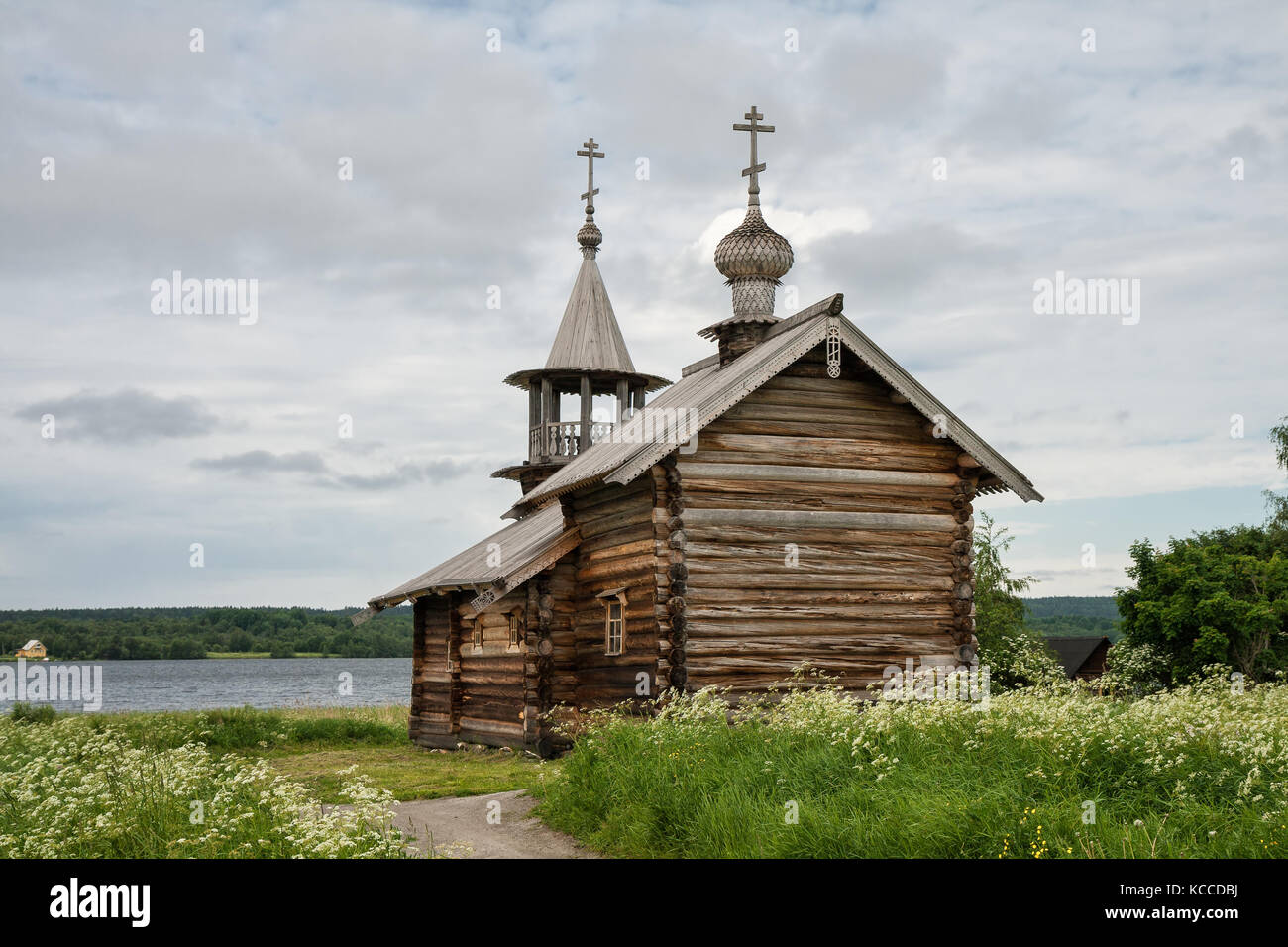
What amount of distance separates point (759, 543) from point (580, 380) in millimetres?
15231

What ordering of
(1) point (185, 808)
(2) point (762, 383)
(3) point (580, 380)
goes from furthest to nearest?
(3) point (580, 380)
(2) point (762, 383)
(1) point (185, 808)

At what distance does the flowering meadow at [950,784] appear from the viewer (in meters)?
8.86

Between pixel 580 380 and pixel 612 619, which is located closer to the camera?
pixel 612 619

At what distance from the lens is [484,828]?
13023mm

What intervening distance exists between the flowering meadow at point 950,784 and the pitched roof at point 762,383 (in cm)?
621

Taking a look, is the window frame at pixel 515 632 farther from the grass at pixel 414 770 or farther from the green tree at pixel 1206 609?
the green tree at pixel 1206 609

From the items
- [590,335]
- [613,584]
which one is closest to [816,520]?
[613,584]

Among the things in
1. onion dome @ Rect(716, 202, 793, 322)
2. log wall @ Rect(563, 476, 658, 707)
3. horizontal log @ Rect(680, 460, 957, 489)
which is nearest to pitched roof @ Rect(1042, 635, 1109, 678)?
onion dome @ Rect(716, 202, 793, 322)

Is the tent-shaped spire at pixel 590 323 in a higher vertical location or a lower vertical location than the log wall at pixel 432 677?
higher

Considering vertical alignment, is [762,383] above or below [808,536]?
above

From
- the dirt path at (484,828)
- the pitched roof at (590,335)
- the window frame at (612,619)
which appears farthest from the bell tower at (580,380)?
the dirt path at (484,828)

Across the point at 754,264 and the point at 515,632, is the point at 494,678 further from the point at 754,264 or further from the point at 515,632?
the point at 754,264
